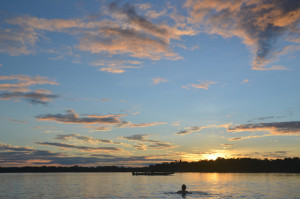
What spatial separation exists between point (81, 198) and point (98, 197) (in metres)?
4.47

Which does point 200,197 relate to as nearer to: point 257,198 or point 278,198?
point 257,198

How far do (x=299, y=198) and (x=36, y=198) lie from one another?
68668 millimetres

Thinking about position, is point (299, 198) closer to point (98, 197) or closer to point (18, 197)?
point (98, 197)

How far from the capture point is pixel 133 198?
78812mm

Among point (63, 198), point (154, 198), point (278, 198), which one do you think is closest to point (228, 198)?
point (278, 198)

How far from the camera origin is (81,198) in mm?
81000

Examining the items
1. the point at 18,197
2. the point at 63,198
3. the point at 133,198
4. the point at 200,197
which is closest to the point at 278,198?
the point at 200,197

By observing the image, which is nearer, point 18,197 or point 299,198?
point 299,198

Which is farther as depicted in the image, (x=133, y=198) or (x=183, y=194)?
(x=183, y=194)

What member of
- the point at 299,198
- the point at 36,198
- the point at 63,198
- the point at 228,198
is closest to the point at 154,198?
the point at 228,198

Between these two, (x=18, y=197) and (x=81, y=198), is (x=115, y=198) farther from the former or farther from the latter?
(x=18, y=197)

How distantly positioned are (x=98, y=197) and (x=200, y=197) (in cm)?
2734

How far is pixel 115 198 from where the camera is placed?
79125mm

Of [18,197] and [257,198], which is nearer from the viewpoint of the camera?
[257,198]
